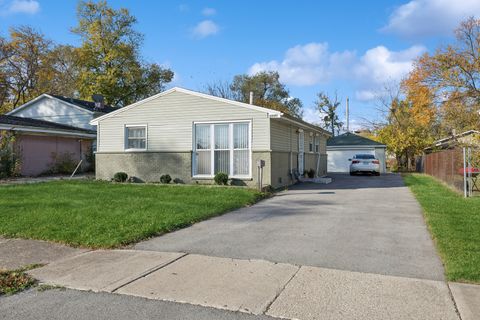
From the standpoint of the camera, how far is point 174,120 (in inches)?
666

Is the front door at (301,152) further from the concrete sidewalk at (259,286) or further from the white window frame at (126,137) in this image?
the concrete sidewalk at (259,286)

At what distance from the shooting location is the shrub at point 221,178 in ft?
50.4

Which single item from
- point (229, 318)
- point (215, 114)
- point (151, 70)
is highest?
point (151, 70)

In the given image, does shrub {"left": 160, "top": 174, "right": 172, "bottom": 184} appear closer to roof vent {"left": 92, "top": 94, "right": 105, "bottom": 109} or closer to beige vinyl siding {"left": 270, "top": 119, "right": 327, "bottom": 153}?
beige vinyl siding {"left": 270, "top": 119, "right": 327, "bottom": 153}

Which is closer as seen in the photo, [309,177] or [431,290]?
[431,290]

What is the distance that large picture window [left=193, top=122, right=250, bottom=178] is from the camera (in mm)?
15703

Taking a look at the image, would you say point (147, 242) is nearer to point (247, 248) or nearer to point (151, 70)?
point (247, 248)

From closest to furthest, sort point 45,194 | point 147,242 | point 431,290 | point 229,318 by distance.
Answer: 1. point 229,318
2. point 431,290
3. point 147,242
4. point 45,194

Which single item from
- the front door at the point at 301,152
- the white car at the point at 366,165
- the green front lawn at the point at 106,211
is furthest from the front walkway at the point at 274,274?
the white car at the point at 366,165

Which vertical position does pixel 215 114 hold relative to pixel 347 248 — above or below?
above

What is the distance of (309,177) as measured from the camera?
2100 cm

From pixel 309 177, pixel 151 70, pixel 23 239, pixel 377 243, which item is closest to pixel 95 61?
pixel 151 70

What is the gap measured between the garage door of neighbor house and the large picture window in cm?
2007

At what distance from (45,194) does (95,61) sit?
3234 centimetres
